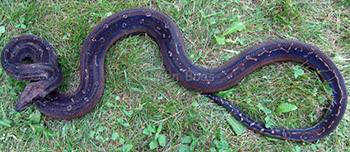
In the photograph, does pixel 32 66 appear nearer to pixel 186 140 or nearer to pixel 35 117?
pixel 35 117

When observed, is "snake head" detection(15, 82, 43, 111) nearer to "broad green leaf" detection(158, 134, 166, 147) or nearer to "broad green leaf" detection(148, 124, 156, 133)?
"broad green leaf" detection(148, 124, 156, 133)

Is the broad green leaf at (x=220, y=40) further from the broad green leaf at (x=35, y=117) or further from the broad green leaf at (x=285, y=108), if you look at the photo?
the broad green leaf at (x=35, y=117)

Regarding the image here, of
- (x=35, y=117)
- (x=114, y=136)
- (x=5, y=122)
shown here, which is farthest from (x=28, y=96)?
(x=114, y=136)

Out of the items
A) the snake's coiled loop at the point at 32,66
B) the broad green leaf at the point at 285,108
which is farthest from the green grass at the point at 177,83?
the snake's coiled loop at the point at 32,66

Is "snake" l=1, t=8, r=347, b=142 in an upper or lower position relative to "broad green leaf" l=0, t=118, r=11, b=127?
upper

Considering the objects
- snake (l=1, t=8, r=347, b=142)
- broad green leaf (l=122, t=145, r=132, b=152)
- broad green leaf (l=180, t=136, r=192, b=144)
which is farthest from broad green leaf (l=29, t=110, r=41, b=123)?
broad green leaf (l=180, t=136, r=192, b=144)

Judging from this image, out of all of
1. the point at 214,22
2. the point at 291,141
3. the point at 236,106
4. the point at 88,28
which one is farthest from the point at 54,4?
the point at 291,141
